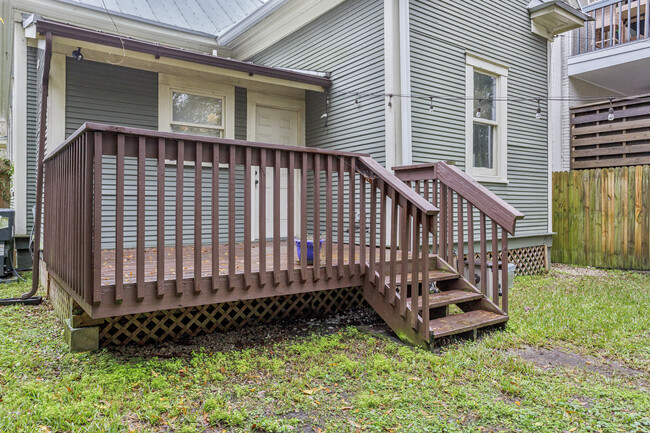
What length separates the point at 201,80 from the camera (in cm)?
622

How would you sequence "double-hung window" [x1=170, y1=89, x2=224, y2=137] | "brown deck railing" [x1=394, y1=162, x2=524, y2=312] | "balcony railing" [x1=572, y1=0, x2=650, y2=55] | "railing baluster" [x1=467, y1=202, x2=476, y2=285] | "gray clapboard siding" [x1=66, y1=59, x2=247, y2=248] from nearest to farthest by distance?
1. "brown deck railing" [x1=394, y1=162, x2=524, y2=312]
2. "railing baluster" [x1=467, y1=202, x2=476, y2=285]
3. "gray clapboard siding" [x1=66, y1=59, x2=247, y2=248]
4. "double-hung window" [x1=170, y1=89, x2=224, y2=137]
5. "balcony railing" [x1=572, y1=0, x2=650, y2=55]

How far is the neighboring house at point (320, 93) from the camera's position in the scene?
17.8 feet

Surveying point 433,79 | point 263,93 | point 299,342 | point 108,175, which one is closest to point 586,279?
point 433,79

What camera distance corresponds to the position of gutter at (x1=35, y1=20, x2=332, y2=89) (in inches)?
179

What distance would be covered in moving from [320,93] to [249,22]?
205 centimetres

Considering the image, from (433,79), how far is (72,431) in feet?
18.3

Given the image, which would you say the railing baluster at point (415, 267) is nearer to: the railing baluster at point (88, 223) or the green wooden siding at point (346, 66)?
the railing baluster at point (88, 223)

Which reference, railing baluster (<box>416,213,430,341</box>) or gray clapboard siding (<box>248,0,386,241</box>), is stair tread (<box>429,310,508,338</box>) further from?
gray clapboard siding (<box>248,0,386,241</box>)

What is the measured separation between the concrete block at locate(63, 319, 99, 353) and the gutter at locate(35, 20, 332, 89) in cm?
328

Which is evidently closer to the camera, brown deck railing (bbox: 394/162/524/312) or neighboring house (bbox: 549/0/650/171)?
brown deck railing (bbox: 394/162/524/312)

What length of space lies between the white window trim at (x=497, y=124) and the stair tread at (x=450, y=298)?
292cm

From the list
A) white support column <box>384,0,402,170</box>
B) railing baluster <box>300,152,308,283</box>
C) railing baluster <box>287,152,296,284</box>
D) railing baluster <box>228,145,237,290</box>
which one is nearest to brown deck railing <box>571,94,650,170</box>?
white support column <box>384,0,402,170</box>

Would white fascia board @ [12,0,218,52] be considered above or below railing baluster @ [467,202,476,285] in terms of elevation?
above

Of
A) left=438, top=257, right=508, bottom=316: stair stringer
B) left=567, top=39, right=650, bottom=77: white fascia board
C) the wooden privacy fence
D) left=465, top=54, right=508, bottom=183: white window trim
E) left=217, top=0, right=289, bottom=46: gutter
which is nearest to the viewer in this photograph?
left=438, top=257, right=508, bottom=316: stair stringer
